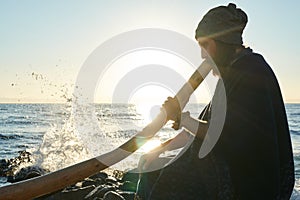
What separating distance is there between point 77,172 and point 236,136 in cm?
130

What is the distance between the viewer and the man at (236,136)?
342cm

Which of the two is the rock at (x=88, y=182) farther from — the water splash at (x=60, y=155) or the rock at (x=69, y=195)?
the water splash at (x=60, y=155)

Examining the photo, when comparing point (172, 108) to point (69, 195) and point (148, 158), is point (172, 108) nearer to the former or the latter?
point (148, 158)

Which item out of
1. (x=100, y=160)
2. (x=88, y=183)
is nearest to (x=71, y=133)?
(x=88, y=183)

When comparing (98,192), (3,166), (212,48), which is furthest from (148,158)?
(3,166)

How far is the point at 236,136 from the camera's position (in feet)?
11.2

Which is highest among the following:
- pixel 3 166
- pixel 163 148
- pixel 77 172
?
pixel 163 148

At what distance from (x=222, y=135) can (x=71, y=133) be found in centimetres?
2116

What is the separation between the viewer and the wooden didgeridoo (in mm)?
3639

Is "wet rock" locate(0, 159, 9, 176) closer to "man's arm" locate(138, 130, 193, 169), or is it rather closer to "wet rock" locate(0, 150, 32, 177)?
"wet rock" locate(0, 150, 32, 177)

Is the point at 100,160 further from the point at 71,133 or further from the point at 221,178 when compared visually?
the point at 71,133

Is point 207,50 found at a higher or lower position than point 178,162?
higher

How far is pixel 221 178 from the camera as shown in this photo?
3490 mm

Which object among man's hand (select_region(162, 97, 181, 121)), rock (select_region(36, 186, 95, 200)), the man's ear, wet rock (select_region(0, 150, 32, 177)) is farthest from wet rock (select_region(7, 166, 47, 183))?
the man's ear
